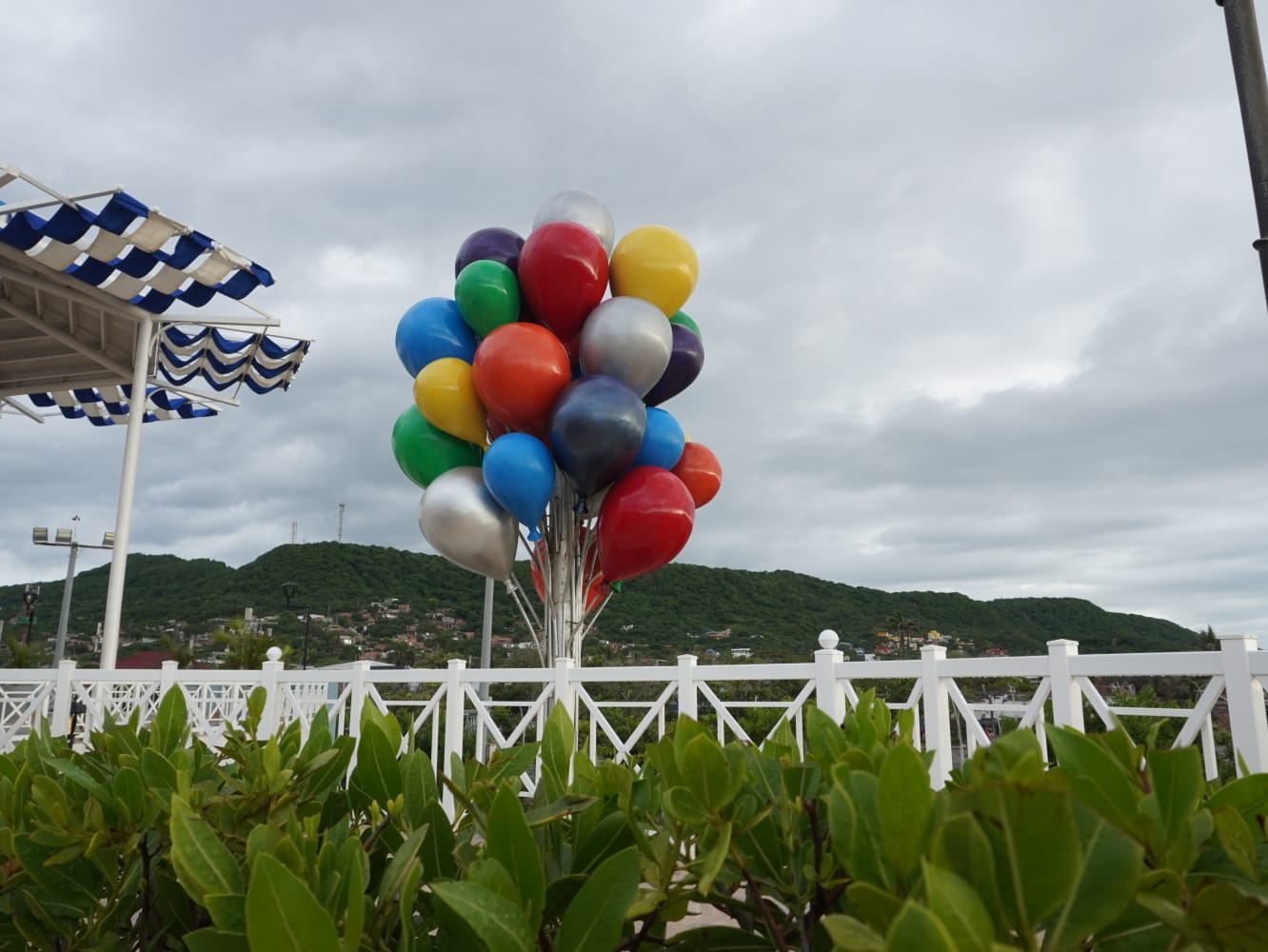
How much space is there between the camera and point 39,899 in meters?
0.99

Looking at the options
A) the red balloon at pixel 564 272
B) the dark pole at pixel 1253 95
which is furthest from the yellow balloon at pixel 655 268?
the dark pole at pixel 1253 95

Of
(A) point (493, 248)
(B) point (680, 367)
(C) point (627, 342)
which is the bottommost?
(C) point (627, 342)

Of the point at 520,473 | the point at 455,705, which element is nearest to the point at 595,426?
the point at 520,473

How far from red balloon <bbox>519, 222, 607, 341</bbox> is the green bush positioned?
6095 millimetres

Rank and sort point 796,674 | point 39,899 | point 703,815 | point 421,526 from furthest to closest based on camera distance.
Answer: point 421,526
point 796,674
point 39,899
point 703,815

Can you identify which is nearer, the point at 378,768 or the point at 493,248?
the point at 378,768

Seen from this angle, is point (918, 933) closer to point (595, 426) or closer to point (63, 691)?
point (595, 426)

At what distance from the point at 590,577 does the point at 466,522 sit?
153 centimetres

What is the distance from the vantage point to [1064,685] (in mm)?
3982

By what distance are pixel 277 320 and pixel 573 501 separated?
7809 millimetres

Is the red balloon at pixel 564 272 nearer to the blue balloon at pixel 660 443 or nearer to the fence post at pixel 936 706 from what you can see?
the blue balloon at pixel 660 443

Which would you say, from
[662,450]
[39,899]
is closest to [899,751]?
[39,899]

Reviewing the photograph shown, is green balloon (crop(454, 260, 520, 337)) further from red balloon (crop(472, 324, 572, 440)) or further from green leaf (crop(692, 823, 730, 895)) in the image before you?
green leaf (crop(692, 823, 730, 895))

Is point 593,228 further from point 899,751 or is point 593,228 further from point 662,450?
point 899,751
